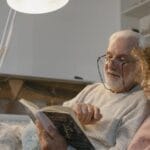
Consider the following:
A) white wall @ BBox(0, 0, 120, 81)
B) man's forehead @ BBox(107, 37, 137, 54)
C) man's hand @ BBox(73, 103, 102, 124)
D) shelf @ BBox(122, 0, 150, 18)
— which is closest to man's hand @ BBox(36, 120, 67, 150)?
man's hand @ BBox(73, 103, 102, 124)

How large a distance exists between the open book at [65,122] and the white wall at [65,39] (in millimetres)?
1518

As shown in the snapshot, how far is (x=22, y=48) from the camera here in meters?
2.87

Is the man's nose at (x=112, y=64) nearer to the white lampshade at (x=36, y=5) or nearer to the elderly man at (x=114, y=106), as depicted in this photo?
the elderly man at (x=114, y=106)

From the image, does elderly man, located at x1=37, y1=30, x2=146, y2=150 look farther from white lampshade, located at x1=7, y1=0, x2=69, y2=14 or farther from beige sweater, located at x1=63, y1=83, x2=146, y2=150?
white lampshade, located at x1=7, y1=0, x2=69, y2=14

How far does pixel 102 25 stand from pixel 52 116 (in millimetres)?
1924

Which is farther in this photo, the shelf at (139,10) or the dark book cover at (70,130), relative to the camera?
the shelf at (139,10)

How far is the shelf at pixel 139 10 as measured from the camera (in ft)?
9.18

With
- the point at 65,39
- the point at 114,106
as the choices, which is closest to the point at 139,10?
the point at 65,39

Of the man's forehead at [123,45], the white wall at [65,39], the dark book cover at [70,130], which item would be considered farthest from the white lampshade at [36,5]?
the white wall at [65,39]

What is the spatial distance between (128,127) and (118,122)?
0.06 meters

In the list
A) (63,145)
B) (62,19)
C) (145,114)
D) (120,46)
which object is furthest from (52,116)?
(62,19)

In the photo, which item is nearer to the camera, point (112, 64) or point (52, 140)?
point (52, 140)

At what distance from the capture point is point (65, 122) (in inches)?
49.4

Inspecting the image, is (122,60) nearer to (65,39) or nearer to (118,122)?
(118,122)
